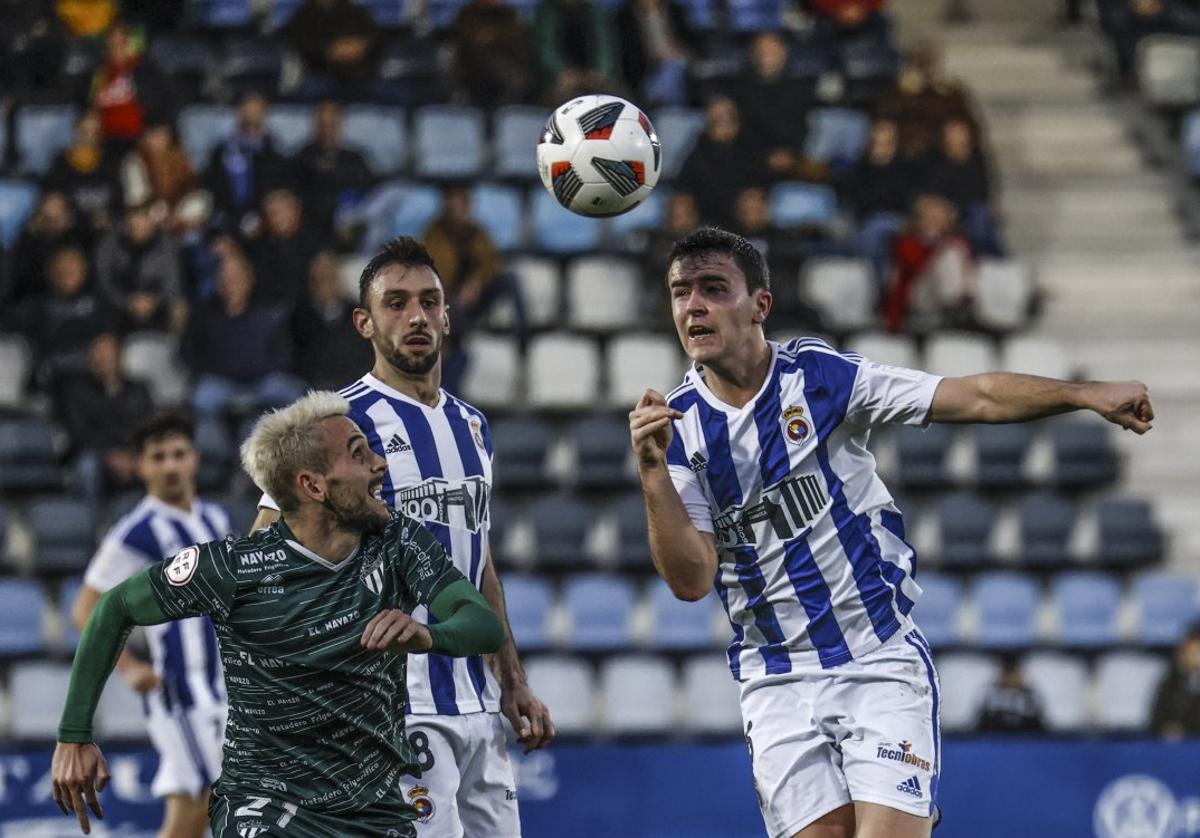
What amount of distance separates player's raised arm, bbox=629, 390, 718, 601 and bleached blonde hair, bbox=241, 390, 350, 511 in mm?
778

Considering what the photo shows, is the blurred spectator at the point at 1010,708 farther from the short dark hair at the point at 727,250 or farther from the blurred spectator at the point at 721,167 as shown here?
the short dark hair at the point at 727,250

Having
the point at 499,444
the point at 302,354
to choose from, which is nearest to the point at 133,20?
the point at 302,354

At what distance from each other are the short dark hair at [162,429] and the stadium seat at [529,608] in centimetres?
373

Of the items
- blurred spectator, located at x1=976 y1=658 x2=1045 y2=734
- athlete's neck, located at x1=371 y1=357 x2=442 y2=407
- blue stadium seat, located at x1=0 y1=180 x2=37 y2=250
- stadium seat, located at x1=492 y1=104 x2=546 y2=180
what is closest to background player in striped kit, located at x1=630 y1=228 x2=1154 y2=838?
athlete's neck, located at x1=371 y1=357 x2=442 y2=407

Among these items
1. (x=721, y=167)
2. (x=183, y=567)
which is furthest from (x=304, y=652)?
(x=721, y=167)

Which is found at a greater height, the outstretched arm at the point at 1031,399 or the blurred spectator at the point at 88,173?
the blurred spectator at the point at 88,173

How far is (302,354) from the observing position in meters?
12.4

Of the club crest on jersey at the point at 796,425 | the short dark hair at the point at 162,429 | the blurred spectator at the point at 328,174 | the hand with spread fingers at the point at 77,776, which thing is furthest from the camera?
the blurred spectator at the point at 328,174

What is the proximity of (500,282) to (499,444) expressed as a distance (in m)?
1.22

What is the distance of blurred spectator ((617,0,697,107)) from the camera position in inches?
581

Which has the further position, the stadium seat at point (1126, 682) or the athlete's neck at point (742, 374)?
the stadium seat at point (1126, 682)

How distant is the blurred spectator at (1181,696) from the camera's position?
11.1 m

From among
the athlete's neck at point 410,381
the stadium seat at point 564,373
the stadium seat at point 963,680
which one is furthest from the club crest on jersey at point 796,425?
the stadium seat at point 564,373

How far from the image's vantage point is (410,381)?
578cm
